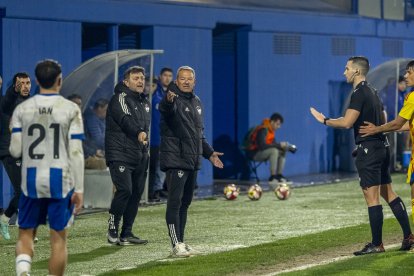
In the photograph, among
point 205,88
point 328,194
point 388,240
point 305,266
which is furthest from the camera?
point 205,88

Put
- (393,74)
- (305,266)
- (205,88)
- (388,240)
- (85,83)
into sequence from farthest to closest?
(393,74)
(205,88)
(85,83)
(388,240)
(305,266)

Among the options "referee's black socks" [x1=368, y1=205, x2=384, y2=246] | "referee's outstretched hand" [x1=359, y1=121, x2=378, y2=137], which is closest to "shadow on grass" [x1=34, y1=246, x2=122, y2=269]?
"referee's black socks" [x1=368, y1=205, x2=384, y2=246]

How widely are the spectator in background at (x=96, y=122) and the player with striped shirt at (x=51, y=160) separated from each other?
1030cm

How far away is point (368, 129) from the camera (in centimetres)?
1372

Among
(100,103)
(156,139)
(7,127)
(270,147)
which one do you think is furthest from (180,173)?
(270,147)

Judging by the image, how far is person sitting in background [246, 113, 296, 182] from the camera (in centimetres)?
2580

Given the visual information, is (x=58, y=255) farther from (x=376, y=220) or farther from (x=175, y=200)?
(x=376, y=220)

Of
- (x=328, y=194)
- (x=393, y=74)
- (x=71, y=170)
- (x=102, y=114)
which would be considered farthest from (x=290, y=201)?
(x=71, y=170)

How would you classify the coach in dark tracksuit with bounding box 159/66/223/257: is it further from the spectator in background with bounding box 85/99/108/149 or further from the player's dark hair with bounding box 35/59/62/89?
the spectator in background with bounding box 85/99/108/149

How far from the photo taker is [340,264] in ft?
43.1

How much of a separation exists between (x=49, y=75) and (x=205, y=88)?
1567 centimetres

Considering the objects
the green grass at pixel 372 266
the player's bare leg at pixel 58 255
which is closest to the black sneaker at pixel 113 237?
the green grass at pixel 372 266

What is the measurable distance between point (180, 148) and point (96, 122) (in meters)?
6.91

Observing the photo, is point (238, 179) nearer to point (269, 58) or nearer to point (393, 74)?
point (269, 58)
